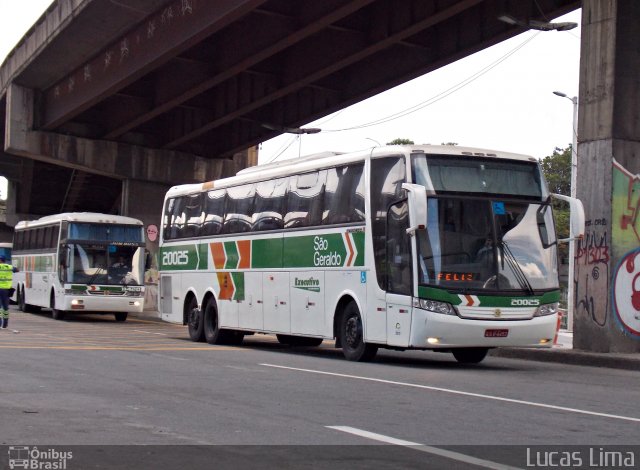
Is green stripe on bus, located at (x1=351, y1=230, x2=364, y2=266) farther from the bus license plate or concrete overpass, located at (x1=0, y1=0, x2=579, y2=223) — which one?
concrete overpass, located at (x1=0, y1=0, x2=579, y2=223)

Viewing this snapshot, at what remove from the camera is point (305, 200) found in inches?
795

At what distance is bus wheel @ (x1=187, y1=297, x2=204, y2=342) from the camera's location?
24.5 meters

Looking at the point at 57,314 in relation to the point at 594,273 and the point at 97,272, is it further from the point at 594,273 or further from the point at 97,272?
the point at 594,273

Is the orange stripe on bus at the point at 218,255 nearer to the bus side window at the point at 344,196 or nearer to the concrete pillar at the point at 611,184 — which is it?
the bus side window at the point at 344,196

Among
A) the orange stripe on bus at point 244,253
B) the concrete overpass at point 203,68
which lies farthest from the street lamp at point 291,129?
the orange stripe on bus at point 244,253

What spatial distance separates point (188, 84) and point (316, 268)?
16914 mm

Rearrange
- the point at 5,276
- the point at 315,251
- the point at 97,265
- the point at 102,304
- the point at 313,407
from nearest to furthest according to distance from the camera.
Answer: the point at 313,407 < the point at 315,251 < the point at 5,276 < the point at 102,304 < the point at 97,265

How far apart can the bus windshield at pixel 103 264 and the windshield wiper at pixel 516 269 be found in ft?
64.9

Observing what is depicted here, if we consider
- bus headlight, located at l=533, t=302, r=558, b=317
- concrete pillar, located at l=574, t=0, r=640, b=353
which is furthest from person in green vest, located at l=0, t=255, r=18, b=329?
bus headlight, located at l=533, t=302, r=558, b=317

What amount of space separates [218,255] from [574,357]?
807cm

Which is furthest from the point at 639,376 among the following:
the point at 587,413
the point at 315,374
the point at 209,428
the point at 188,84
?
the point at 188,84

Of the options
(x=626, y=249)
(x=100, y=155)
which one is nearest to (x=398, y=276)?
(x=626, y=249)

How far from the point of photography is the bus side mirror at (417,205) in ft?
53.4

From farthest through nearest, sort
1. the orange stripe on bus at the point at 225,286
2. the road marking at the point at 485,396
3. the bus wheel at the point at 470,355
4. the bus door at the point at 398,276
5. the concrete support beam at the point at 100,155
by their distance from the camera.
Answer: the concrete support beam at the point at 100,155 → the orange stripe on bus at the point at 225,286 → the bus wheel at the point at 470,355 → the bus door at the point at 398,276 → the road marking at the point at 485,396
